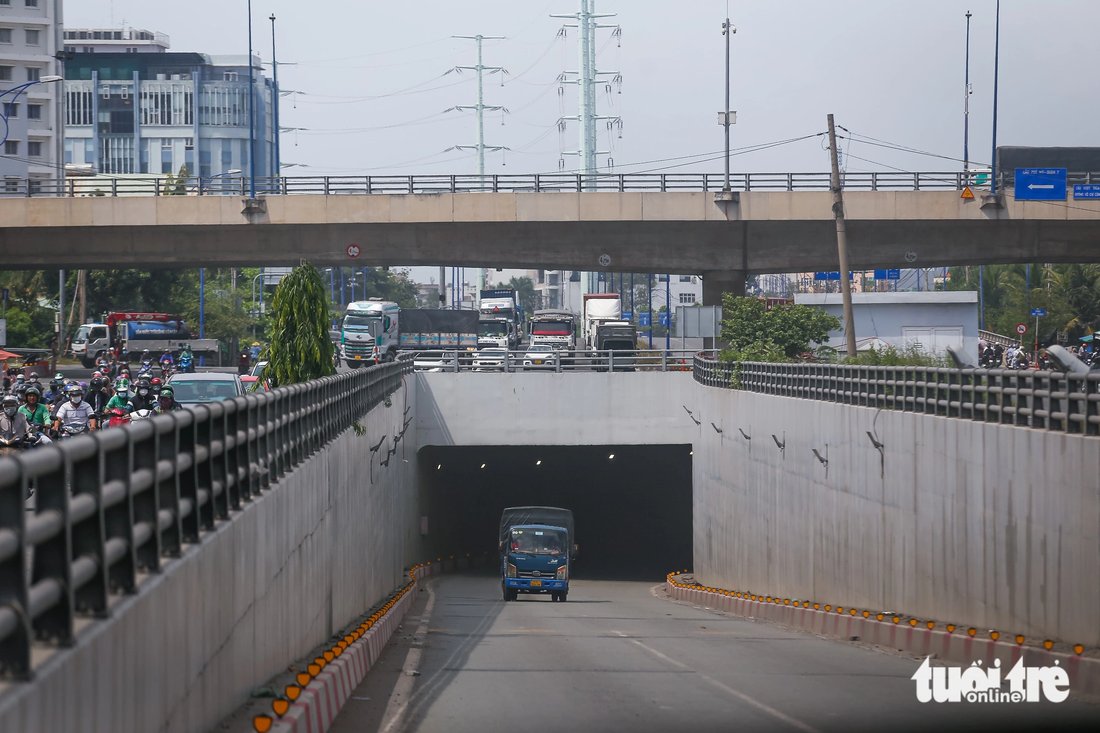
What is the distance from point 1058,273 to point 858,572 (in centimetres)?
6294

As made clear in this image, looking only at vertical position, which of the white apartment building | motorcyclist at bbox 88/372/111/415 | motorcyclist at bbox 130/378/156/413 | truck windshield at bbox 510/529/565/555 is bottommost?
truck windshield at bbox 510/529/565/555

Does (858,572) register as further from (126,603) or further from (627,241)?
(627,241)

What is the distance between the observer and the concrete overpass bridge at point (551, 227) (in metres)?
47.5

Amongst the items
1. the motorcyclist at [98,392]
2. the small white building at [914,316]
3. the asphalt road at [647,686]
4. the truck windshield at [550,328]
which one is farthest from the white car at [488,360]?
the asphalt road at [647,686]

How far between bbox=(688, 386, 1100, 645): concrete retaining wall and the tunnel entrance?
62.8 feet

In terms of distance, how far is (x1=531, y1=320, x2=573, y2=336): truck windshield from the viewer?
7206 cm

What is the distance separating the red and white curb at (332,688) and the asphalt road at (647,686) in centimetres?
17

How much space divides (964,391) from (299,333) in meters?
12.6

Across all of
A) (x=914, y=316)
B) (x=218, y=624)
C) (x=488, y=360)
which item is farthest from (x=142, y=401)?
(x=914, y=316)

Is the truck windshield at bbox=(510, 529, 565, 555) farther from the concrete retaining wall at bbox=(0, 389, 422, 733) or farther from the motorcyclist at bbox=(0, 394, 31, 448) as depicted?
the motorcyclist at bbox=(0, 394, 31, 448)

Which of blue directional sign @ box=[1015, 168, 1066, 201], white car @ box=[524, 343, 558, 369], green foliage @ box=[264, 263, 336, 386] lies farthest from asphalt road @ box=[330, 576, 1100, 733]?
blue directional sign @ box=[1015, 168, 1066, 201]

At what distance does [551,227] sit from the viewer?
1939 inches

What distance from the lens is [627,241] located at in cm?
4981

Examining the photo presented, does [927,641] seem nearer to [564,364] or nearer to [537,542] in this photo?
[537,542]
